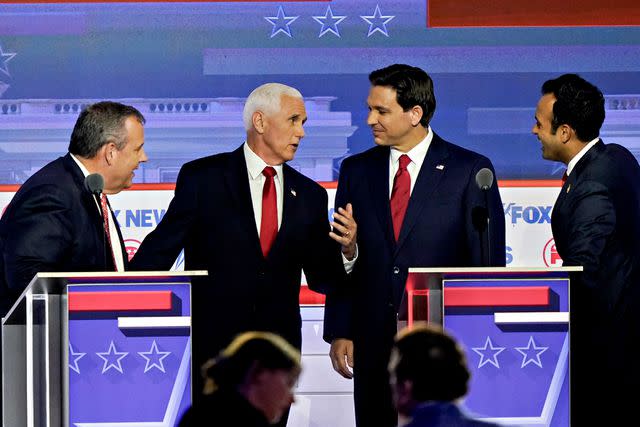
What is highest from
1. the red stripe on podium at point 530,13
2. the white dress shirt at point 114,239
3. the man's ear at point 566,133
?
the red stripe on podium at point 530,13

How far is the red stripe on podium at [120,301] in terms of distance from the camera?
458 centimetres

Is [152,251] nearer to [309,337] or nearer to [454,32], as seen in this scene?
[309,337]

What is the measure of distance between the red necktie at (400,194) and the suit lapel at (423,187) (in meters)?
0.05

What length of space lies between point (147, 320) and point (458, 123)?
A: 114 inches

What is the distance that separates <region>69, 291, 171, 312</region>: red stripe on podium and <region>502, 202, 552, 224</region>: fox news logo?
113 inches

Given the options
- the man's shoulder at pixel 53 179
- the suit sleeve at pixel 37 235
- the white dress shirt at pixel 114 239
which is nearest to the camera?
the suit sleeve at pixel 37 235

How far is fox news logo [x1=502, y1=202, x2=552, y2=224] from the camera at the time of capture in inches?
278

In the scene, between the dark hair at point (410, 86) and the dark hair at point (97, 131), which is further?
the dark hair at point (410, 86)

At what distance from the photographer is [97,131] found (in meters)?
5.47

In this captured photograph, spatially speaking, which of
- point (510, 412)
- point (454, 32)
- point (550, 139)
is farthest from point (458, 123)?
point (510, 412)

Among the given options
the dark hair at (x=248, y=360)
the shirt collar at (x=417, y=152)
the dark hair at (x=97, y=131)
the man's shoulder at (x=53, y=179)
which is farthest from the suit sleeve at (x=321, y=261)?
the dark hair at (x=248, y=360)

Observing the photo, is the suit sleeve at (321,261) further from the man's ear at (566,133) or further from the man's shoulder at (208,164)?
the man's ear at (566,133)

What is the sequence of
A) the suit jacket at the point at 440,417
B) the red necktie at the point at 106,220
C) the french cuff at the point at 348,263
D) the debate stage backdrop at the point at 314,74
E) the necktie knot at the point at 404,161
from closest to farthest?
the suit jacket at the point at 440,417
the red necktie at the point at 106,220
the french cuff at the point at 348,263
the necktie knot at the point at 404,161
the debate stage backdrop at the point at 314,74

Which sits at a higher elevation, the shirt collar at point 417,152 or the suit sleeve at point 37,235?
the shirt collar at point 417,152
